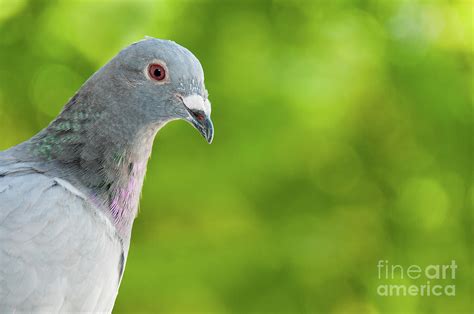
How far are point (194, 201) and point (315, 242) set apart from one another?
1.04 m

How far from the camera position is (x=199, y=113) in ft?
8.43

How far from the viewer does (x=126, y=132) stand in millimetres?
2686

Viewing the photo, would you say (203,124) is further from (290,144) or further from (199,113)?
(290,144)

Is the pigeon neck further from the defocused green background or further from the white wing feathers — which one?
the defocused green background

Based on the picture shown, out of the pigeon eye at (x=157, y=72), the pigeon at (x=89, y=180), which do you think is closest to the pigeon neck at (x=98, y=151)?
the pigeon at (x=89, y=180)

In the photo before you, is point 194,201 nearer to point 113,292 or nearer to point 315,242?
point 315,242

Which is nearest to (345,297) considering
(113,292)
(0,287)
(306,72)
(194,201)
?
A: (194,201)

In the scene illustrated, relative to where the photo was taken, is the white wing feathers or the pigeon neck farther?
the pigeon neck

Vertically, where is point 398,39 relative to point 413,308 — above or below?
above

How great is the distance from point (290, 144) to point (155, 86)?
3.50 metres

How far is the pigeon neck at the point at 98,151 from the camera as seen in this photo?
2664mm

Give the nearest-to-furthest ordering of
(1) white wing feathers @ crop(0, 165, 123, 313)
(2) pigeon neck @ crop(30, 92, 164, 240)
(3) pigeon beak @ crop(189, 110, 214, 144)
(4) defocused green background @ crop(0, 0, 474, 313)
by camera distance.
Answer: (1) white wing feathers @ crop(0, 165, 123, 313) → (3) pigeon beak @ crop(189, 110, 214, 144) → (2) pigeon neck @ crop(30, 92, 164, 240) → (4) defocused green background @ crop(0, 0, 474, 313)

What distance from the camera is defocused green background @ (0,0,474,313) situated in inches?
234

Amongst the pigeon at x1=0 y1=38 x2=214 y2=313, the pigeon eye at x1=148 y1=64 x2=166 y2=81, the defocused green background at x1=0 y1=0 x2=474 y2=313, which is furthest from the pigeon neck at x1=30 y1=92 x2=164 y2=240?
the defocused green background at x1=0 y1=0 x2=474 y2=313
